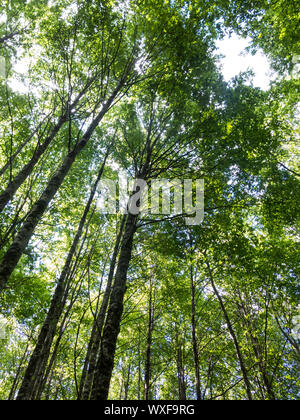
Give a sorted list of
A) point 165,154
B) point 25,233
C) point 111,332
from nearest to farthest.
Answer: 1. point 25,233
2. point 111,332
3. point 165,154

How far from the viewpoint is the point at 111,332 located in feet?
12.5

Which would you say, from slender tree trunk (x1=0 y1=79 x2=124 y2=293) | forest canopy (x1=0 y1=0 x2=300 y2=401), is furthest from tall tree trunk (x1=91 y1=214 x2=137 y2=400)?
slender tree trunk (x1=0 y1=79 x2=124 y2=293)

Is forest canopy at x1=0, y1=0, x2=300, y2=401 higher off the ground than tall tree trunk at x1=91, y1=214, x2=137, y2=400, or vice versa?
forest canopy at x1=0, y1=0, x2=300, y2=401

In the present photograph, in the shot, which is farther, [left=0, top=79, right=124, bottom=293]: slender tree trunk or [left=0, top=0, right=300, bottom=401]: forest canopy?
[left=0, top=0, right=300, bottom=401]: forest canopy

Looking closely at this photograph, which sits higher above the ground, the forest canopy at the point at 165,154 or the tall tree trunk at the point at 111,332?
the forest canopy at the point at 165,154

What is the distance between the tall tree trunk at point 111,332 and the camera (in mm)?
3305

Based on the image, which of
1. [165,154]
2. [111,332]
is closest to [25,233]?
[111,332]

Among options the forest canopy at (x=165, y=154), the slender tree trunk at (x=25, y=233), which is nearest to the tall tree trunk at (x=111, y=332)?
the forest canopy at (x=165, y=154)

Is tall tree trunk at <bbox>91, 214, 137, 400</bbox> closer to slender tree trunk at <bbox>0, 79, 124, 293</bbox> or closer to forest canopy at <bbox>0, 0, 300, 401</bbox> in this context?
forest canopy at <bbox>0, 0, 300, 401</bbox>

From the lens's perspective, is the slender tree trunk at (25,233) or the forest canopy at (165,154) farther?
the forest canopy at (165,154)

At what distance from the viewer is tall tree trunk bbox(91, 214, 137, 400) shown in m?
3.30

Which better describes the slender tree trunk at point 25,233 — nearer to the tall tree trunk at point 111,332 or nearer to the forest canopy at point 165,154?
the forest canopy at point 165,154

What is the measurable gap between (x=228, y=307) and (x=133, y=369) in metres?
12.6

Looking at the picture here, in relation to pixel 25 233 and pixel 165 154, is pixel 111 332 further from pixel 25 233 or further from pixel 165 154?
pixel 165 154
